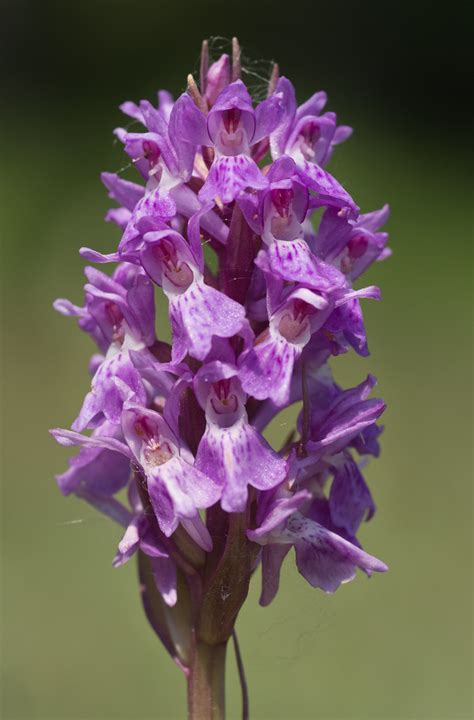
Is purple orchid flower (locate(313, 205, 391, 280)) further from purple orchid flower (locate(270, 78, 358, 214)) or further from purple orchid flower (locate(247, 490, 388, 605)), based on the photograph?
purple orchid flower (locate(247, 490, 388, 605))

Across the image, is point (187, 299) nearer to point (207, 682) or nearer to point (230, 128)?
point (230, 128)

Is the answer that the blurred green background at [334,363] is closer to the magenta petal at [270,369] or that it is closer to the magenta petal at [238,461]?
the magenta petal at [238,461]

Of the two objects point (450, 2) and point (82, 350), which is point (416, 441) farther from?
point (450, 2)

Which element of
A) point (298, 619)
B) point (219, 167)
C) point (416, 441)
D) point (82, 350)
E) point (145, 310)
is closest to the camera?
point (219, 167)

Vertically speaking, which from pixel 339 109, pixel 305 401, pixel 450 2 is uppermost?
pixel 450 2

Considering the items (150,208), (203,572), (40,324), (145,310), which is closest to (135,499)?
(203,572)

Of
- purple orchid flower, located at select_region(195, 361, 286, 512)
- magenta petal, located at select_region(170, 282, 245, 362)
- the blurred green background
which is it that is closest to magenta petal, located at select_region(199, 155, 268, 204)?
magenta petal, located at select_region(170, 282, 245, 362)

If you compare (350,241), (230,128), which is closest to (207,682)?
(350,241)

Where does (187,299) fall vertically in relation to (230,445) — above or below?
above
